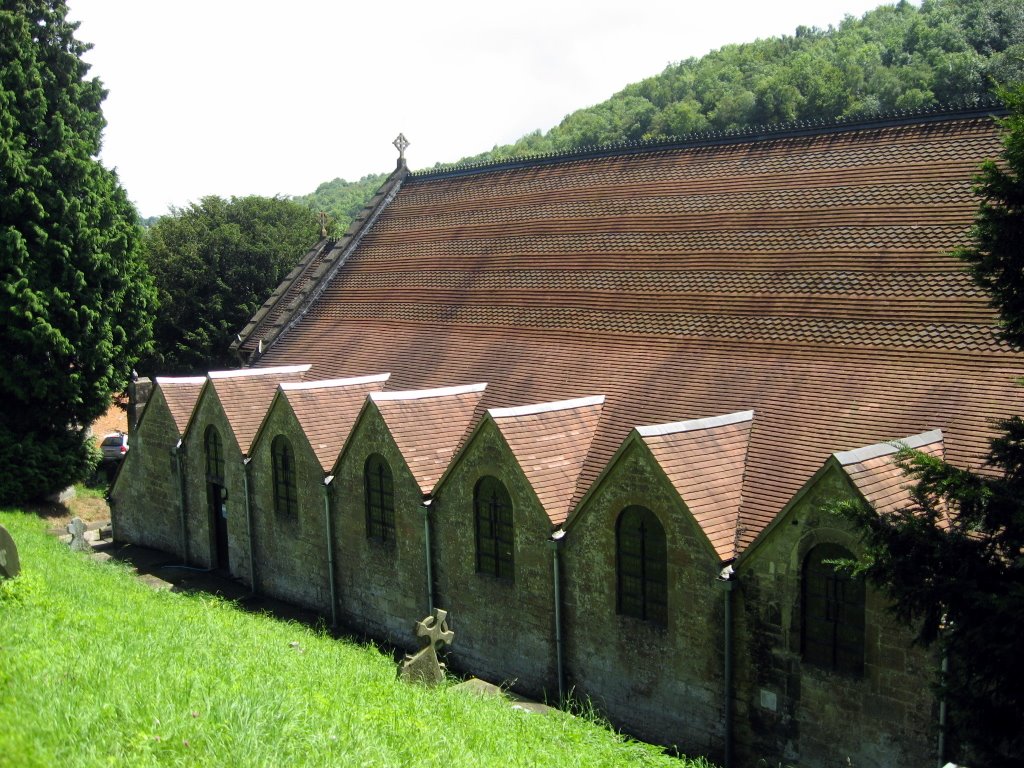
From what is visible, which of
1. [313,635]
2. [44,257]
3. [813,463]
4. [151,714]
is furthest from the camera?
[44,257]

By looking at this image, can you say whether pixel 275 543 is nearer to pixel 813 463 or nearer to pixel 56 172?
pixel 813 463

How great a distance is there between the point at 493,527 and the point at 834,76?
5987 centimetres

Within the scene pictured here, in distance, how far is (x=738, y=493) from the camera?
15.9 m

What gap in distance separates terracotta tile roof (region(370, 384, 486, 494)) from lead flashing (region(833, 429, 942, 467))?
933cm

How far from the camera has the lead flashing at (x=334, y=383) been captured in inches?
923

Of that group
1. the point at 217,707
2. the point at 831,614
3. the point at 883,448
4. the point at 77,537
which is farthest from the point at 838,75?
the point at 217,707

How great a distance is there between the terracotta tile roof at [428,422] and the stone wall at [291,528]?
119 inches

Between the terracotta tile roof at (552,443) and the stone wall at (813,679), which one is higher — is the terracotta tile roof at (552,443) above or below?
above

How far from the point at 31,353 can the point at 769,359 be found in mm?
26336

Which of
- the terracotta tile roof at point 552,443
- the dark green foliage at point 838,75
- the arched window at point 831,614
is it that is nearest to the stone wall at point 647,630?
the terracotta tile roof at point 552,443

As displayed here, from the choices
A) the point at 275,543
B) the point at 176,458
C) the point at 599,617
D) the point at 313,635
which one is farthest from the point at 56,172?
the point at 599,617

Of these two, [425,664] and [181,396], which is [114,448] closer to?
[181,396]

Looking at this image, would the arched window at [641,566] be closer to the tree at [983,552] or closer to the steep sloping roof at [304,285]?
the tree at [983,552]

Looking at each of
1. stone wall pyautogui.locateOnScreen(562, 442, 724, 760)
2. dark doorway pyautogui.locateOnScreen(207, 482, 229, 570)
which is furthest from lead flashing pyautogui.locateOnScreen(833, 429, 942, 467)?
dark doorway pyautogui.locateOnScreen(207, 482, 229, 570)
